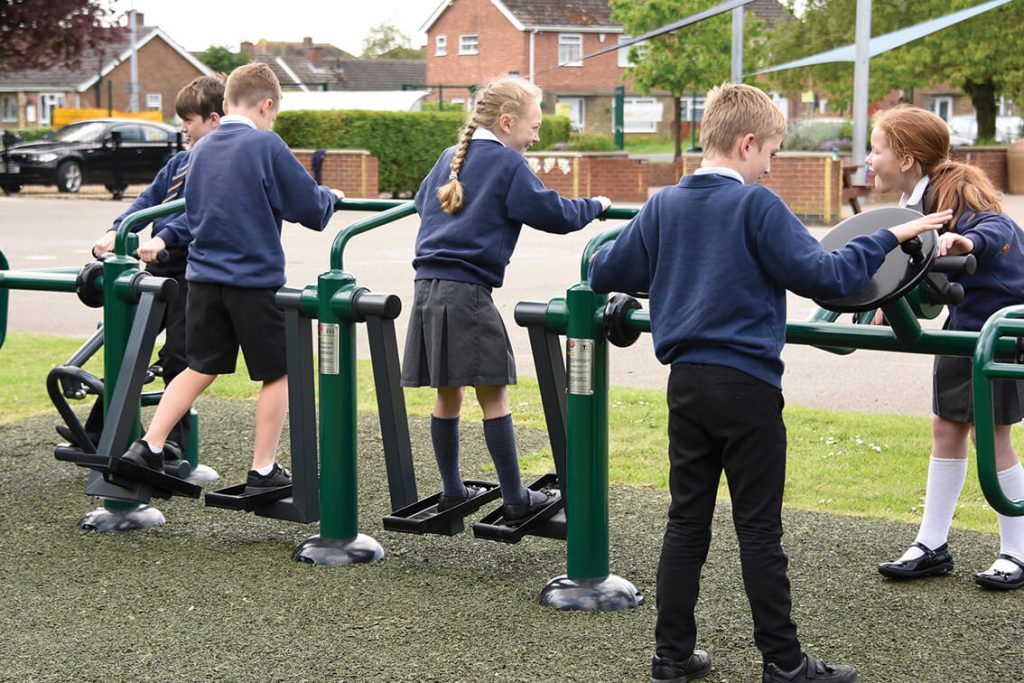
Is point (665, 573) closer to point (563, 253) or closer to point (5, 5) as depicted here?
point (563, 253)

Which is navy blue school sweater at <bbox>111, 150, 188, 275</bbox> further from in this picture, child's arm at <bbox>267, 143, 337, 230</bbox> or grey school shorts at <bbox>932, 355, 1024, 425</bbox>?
grey school shorts at <bbox>932, 355, 1024, 425</bbox>

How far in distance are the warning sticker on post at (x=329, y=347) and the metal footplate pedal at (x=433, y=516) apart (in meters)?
0.47

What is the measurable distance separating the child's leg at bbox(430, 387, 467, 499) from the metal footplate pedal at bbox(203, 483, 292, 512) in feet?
1.81

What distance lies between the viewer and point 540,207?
153 inches

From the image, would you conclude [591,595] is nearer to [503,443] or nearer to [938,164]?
[503,443]

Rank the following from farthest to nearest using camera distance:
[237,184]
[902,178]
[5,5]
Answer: [5,5] → [237,184] → [902,178]

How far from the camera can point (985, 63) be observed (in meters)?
28.6

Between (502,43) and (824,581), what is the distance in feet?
171

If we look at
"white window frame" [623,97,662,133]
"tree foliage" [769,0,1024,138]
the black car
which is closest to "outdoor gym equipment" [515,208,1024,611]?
the black car

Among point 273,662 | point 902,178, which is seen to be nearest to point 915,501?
point 902,178

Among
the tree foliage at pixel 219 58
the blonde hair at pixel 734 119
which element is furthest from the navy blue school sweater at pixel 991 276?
the tree foliage at pixel 219 58

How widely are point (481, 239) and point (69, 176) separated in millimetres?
23129

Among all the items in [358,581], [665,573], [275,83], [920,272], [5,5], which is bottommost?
[358,581]

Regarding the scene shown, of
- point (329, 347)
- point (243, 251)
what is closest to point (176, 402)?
point (243, 251)
